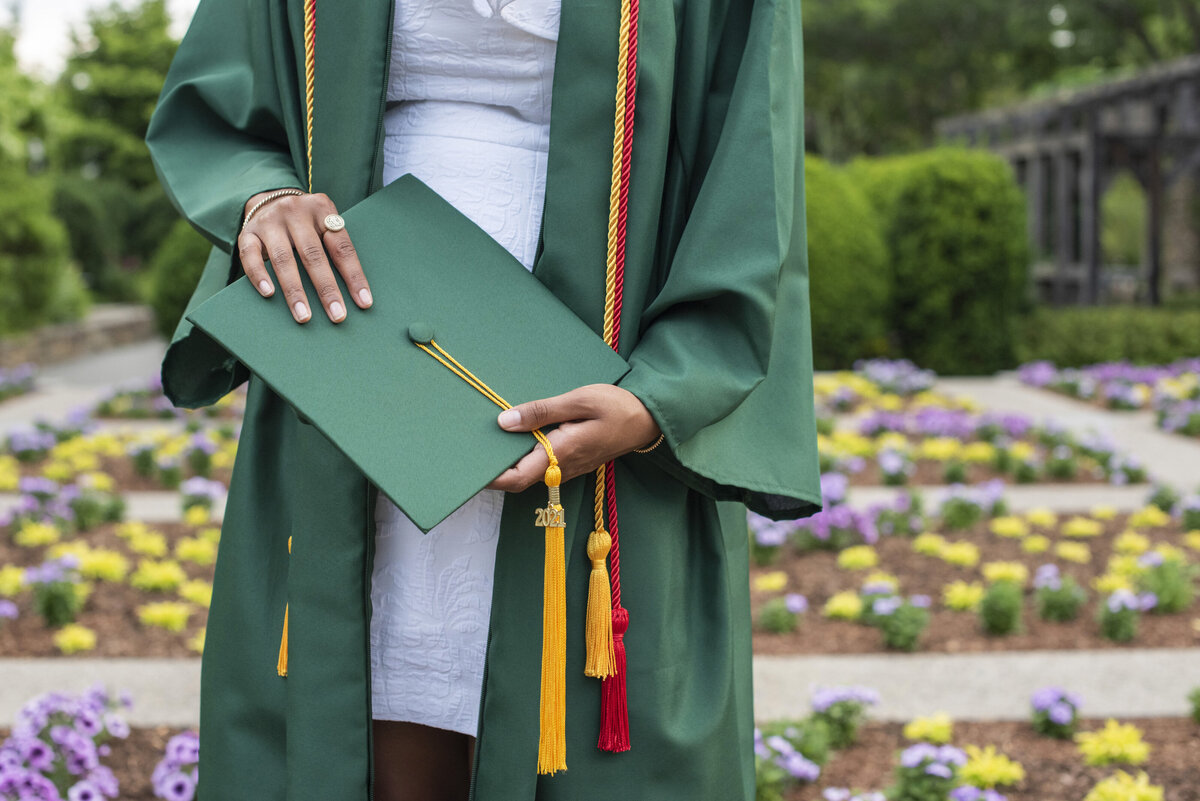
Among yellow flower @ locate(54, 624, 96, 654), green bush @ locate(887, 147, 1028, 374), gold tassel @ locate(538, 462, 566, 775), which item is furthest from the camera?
green bush @ locate(887, 147, 1028, 374)

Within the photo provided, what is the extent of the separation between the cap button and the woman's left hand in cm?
12

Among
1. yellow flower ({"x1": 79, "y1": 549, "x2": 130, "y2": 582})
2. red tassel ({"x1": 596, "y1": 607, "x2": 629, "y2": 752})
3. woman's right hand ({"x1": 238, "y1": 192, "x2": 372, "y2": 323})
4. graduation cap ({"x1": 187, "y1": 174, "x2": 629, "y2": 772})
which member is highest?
woman's right hand ({"x1": 238, "y1": 192, "x2": 372, "y2": 323})

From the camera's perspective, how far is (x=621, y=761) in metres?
1.29

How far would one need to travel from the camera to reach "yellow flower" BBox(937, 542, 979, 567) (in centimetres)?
423

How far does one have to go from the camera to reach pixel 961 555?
13.9 ft

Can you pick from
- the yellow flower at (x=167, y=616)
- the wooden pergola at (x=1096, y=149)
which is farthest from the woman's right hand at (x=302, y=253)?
the wooden pergola at (x=1096, y=149)

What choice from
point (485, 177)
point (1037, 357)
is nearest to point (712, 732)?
point (485, 177)

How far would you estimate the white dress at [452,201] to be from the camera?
1326 millimetres

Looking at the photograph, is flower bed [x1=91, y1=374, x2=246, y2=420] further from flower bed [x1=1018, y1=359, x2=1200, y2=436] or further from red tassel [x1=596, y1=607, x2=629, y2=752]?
red tassel [x1=596, y1=607, x2=629, y2=752]

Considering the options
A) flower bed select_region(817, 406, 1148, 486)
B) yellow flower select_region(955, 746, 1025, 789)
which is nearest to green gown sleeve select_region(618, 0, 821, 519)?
yellow flower select_region(955, 746, 1025, 789)

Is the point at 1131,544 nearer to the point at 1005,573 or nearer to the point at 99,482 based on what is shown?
the point at 1005,573

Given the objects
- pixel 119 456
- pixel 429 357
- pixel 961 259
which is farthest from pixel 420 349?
pixel 961 259

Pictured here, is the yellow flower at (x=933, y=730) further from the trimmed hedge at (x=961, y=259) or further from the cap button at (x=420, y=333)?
the trimmed hedge at (x=961, y=259)

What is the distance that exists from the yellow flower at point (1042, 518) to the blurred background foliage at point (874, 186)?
4.18 metres
